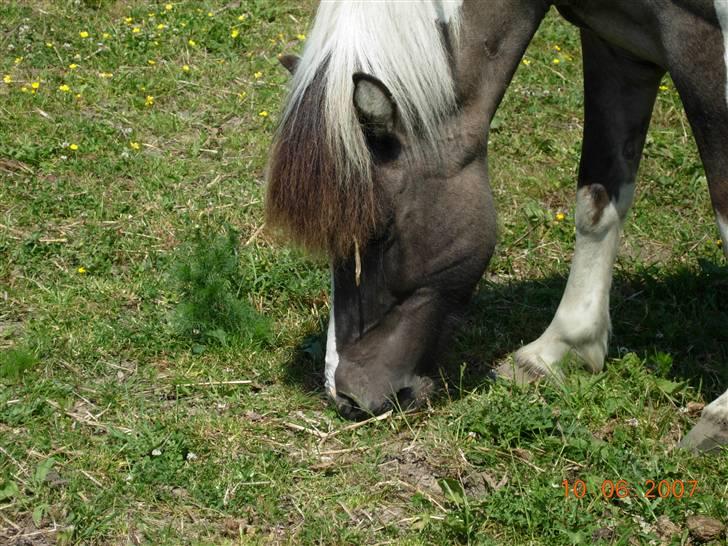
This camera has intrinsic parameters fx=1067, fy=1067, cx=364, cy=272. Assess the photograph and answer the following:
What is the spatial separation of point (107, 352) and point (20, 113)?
7.53 feet

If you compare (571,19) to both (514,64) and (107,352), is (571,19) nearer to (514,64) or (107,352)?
(514,64)

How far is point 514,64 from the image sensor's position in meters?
3.65

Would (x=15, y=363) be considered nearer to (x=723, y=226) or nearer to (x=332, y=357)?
(x=332, y=357)

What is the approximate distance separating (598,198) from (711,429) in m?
1.05

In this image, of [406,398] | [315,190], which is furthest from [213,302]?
[315,190]

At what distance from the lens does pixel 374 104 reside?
328 centimetres

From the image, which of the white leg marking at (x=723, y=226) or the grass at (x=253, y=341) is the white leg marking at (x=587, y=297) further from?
the white leg marking at (x=723, y=226)

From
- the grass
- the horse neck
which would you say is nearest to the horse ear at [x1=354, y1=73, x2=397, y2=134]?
the horse neck

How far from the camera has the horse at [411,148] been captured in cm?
334

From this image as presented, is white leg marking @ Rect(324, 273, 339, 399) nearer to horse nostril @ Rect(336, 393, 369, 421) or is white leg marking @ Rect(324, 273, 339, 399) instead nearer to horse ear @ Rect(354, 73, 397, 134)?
horse nostril @ Rect(336, 393, 369, 421)

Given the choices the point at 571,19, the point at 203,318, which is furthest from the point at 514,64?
the point at 203,318

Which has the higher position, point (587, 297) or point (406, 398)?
point (587, 297)
